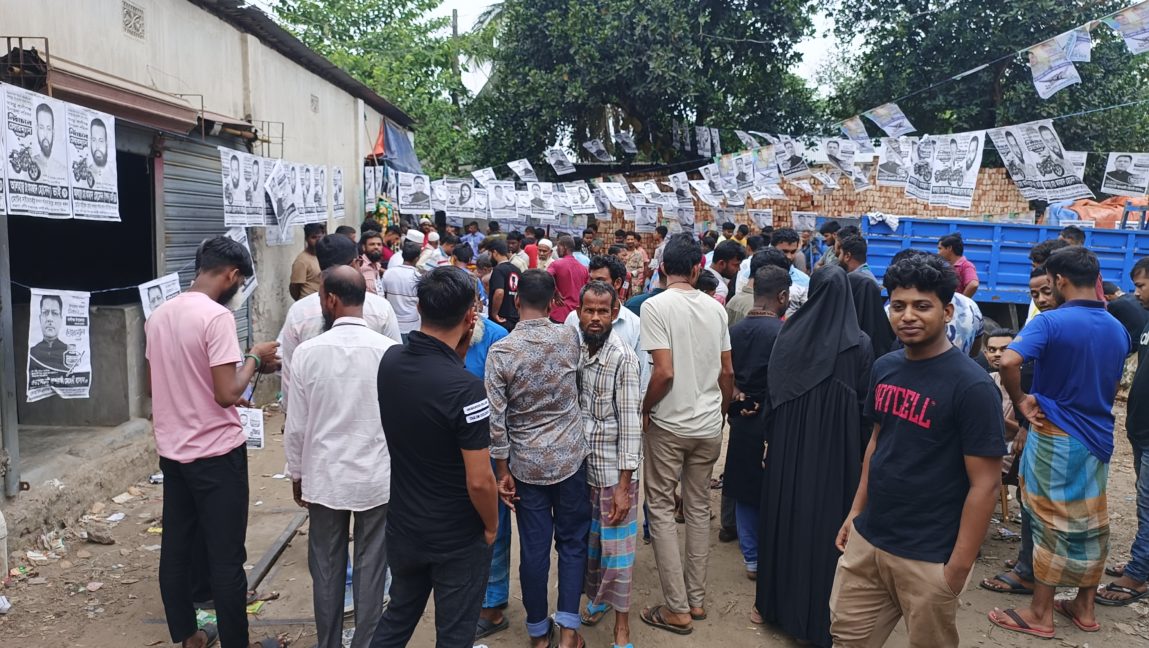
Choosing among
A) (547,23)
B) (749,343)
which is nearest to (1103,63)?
(547,23)

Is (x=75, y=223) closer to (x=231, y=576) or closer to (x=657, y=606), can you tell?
(x=231, y=576)

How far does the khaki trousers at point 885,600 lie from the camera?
2.69m

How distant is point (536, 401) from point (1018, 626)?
2.77 meters

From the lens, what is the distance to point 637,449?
3.59 meters

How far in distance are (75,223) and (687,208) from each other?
12429 mm

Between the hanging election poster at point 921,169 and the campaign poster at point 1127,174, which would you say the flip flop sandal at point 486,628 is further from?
the campaign poster at point 1127,174

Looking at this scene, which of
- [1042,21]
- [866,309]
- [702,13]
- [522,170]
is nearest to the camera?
[866,309]

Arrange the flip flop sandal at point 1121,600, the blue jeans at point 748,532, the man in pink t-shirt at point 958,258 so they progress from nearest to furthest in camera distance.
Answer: the flip flop sandal at point 1121,600, the blue jeans at point 748,532, the man in pink t-shirt at point 958,258

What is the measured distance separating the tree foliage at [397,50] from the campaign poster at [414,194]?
629cm

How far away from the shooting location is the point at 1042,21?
54.7 ft

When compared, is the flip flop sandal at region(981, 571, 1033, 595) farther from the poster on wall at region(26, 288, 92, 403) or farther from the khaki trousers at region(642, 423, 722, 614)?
the poster on wall at region(26, 288, 92, 403)

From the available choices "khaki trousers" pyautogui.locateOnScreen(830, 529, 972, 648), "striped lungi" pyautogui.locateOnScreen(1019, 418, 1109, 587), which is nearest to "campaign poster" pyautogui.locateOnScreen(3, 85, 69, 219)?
"khaki trousers" pyautogui.locateOnScreen(830, 529, 972, 648)

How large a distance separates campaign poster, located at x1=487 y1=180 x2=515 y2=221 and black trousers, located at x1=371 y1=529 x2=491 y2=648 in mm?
10597

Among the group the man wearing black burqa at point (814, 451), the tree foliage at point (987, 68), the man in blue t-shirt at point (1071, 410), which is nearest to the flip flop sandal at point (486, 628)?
the man wearing black burqa at point (814, 451)
